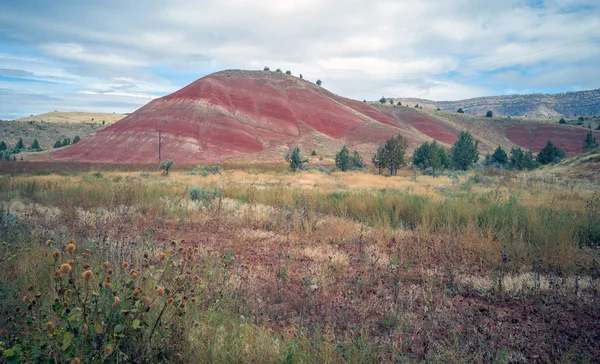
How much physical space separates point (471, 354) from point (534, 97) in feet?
576

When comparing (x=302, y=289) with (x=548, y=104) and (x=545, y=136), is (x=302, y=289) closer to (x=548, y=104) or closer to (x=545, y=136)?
(x=545, y=136)

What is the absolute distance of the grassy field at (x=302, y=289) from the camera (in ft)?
8.20

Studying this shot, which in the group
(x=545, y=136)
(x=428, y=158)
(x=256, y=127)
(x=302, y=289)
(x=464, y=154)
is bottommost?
(x=302, y=289)

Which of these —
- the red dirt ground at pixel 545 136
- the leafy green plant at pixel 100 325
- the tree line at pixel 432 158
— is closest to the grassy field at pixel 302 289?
the leafy green plant at pixel 100 325

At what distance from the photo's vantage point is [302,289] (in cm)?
469

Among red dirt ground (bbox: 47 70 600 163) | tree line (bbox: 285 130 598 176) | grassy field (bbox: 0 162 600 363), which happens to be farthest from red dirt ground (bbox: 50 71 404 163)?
grassy field (bbox: 0 162 600 363)

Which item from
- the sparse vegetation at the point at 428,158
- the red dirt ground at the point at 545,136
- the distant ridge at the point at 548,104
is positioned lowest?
the sparse vegetation at the point at 428,158

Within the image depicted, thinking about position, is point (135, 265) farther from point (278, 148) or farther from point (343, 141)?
point (343, 141)

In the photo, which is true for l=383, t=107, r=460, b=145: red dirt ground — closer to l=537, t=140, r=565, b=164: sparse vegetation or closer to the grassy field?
l=537, t=140, r=565, b=164: sparse vegetation

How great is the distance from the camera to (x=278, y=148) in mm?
59250

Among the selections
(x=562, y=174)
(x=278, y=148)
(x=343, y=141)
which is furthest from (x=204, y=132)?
(x=562, y=174)

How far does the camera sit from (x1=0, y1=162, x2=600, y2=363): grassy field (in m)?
2.50

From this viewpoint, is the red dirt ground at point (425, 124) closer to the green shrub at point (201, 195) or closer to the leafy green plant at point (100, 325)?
the green shrub at point (201, 195)

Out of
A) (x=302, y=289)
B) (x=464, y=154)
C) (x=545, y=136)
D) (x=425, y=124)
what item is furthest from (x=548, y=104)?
(x=302, y=289)
